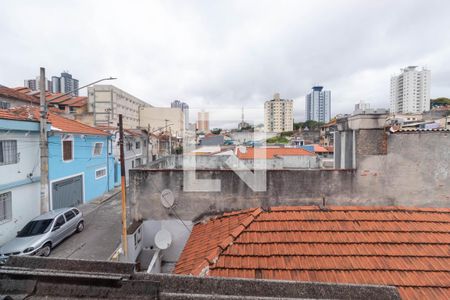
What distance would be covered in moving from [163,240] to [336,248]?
4644mm

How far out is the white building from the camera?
32.6 ft

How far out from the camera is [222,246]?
14.9 ft

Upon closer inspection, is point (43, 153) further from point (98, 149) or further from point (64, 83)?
point (64, 83)

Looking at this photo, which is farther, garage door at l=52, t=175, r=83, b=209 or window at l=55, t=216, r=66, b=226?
garage door at l=52, t=175, r=83, b=209

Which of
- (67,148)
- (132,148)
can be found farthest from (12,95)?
(67,148)

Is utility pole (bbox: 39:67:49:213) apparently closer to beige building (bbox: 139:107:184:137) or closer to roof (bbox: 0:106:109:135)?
roof (bbox: 0:106:109:135)

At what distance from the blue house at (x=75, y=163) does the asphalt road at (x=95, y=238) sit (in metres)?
1.81

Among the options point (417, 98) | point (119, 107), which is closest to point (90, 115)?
point (119, 107)

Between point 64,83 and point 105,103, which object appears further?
point 64,83

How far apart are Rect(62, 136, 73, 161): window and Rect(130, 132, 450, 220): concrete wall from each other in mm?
10404

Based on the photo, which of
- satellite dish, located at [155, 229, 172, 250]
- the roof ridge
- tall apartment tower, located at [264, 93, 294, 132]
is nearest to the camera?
the roof ridge

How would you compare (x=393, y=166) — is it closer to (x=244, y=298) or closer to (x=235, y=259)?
(x=235, y=259)

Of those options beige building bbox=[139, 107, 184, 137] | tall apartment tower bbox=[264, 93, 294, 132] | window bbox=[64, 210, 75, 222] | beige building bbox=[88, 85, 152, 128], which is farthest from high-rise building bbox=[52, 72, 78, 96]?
tall apartment tower bbox=[264, 93, 294, 132]

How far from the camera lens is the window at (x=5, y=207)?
9.91 m
